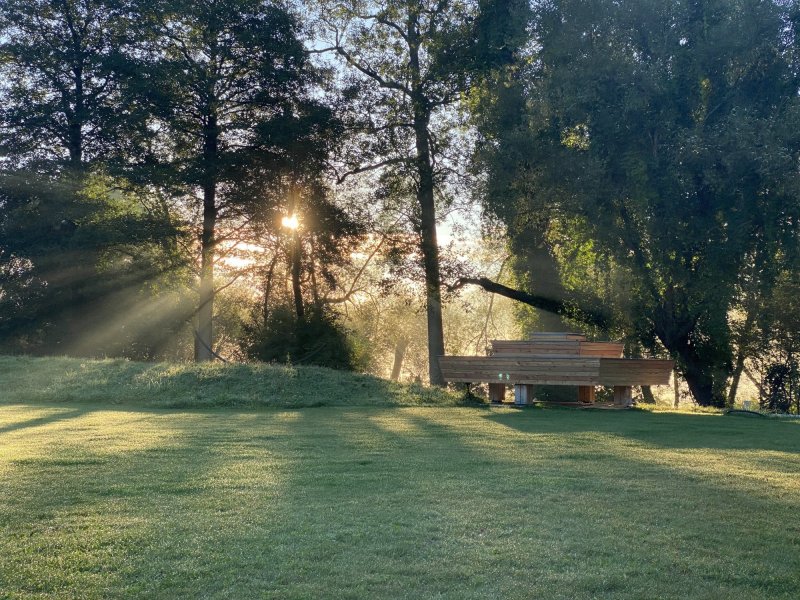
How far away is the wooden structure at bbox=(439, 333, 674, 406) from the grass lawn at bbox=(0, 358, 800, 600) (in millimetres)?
5377

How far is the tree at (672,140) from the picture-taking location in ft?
48.7

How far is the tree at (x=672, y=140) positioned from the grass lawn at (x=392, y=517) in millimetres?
6979

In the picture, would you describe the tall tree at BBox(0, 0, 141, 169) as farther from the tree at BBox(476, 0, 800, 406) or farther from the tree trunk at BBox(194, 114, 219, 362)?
the tree at BBox(476, 0, 800, 406)

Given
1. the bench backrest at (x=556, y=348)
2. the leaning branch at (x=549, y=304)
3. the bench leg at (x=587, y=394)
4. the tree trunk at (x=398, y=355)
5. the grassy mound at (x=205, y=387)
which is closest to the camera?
the bench backrest at (x=556, y=348)

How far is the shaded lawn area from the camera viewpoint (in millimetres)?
3844

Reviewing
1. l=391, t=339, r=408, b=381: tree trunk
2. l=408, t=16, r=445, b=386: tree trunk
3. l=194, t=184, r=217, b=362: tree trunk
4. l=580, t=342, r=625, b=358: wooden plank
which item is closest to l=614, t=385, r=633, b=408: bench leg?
l=580, t=342, r=625, b=358: wooden plank

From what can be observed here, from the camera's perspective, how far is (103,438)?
8.86m

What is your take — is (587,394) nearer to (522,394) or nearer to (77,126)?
(522,394)

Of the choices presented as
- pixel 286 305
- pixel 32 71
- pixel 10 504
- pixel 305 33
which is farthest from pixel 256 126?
pixel 10 504

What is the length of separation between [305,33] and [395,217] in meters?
7.64

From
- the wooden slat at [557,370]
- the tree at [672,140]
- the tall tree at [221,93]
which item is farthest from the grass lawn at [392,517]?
the tall tree at [221,93]

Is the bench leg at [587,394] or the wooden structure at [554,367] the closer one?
the wooden structure at [554,367]

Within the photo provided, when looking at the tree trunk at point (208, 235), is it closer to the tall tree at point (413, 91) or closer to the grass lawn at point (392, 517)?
the tall tree at point (413, 91)

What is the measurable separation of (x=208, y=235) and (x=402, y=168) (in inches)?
282
